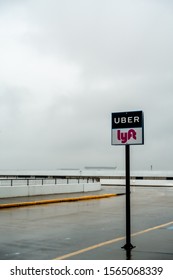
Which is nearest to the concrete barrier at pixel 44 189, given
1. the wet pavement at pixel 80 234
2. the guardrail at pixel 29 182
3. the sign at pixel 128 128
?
the guardrail at pixel 29 182

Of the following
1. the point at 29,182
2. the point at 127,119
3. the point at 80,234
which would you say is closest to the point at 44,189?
the point at 29,182

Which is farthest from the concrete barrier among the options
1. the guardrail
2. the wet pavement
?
the wet pavement

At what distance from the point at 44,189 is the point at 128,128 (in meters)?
20.3

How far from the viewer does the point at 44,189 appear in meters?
30.4

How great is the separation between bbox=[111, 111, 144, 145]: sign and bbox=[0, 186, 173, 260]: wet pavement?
2589mm

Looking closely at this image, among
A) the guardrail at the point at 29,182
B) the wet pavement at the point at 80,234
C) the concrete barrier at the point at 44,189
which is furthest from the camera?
the guardrail at the point at 29,182

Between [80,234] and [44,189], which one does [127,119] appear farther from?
[44,189]

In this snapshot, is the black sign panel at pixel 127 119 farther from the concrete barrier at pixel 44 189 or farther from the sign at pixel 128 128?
the concrete barrier at pixel 44 189

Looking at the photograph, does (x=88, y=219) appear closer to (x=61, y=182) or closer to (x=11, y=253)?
(x=11, y=253)

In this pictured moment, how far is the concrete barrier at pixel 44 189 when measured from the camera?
88.1 feet

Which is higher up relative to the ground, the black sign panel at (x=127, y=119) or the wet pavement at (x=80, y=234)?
the black sign panel at (x=127, y=119)

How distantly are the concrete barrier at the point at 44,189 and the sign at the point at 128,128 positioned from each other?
16609 mm

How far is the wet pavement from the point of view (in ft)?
32.7

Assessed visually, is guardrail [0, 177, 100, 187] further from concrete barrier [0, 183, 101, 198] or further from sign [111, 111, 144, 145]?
sign [111, 111, 144, 145]
